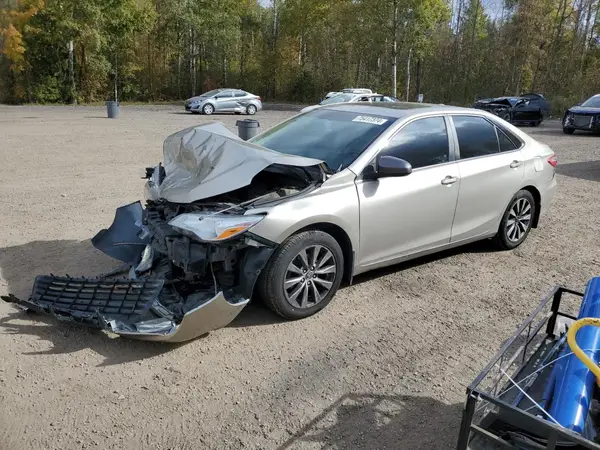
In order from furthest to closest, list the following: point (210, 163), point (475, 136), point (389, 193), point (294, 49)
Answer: point (294, 49), point (475, 136), point (389, 193), point (210, 163)

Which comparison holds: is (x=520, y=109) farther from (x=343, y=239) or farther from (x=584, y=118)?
(x=343, y=239)

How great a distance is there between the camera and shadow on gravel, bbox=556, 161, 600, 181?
10984 millimetres

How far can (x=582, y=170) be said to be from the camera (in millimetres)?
11734

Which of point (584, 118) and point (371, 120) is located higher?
point (584, 118)

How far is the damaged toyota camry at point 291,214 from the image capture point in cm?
371

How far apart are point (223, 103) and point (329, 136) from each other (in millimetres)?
23378

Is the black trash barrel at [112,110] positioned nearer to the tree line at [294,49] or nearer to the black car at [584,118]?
the tree line at [294,49]

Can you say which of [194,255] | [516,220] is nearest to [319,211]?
[194,255]

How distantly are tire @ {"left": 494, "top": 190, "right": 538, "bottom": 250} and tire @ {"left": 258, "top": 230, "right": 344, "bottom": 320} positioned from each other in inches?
93.6

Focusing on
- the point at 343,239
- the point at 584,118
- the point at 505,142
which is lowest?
the point at 343,239

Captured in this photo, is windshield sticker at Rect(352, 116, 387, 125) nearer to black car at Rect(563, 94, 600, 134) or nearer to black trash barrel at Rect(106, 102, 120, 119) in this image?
black car at Rect(563, 94, 600, 134)

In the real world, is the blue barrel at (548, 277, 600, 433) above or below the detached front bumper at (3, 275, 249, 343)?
above

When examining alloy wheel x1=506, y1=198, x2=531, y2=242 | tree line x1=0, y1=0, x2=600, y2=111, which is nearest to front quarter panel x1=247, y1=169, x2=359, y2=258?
alloy wheel x1=506, y1=198, x2=531, y2=242

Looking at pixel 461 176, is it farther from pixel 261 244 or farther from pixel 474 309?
pixel 261 244
